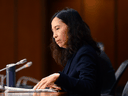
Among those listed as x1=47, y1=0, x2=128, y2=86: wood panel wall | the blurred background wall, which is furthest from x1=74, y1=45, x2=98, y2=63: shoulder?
x1=47, y1=0, x2=128, y2=86: wood panel wall

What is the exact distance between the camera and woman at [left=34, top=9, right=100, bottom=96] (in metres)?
0.79

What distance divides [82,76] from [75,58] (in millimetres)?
145

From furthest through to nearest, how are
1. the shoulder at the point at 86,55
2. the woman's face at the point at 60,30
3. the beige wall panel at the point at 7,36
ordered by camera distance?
1. the beige wall panel at the point at 7,36
2. the woman's face at the point at 60,30
3. the shoulder at the point at 86,55

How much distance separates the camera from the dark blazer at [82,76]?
30.8 inches

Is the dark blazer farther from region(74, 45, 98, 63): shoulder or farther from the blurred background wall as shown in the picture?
the blurred background wall

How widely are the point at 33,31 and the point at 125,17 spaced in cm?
230

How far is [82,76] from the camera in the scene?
2.72 ft

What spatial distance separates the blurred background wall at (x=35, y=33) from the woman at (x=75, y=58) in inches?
140

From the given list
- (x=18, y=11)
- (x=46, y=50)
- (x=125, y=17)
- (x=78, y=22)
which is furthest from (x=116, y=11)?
(x=78, y=22)

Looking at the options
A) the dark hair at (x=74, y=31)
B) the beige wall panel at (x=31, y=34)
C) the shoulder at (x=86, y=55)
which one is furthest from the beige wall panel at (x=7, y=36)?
the shoulder at (x=86, y=55)

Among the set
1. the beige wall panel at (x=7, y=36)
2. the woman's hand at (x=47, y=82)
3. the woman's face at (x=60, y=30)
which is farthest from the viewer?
the beige wall panel at (x=7, y=36)

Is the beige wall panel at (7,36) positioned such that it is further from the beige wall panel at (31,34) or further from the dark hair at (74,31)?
the dark hair at (74,31)

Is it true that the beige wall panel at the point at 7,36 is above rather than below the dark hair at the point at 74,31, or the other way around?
below

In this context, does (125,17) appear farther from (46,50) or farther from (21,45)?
(21,45)
